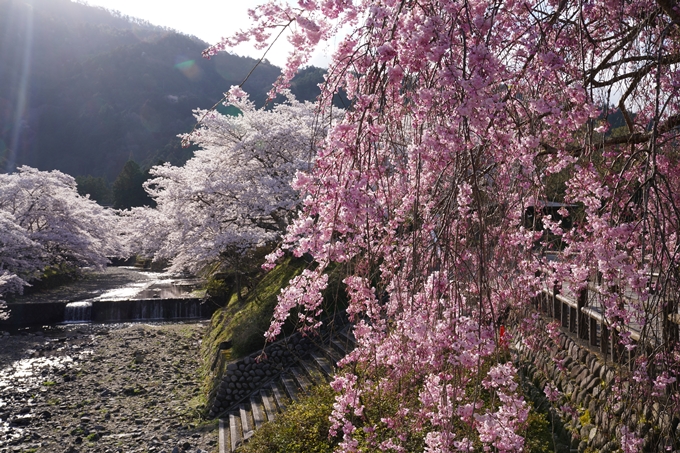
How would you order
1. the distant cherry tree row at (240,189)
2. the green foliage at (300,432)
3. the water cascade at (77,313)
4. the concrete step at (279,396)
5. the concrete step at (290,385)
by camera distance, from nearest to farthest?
the green foliage at (300,432) → the concrete step at (279,396) → the concrete step at (290,385) → the distant cherry tree row at (240,189) → the water cascade at (77,313)

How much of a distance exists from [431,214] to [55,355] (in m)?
13.6

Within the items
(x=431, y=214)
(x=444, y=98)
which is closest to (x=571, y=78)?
(x=431, y=214)

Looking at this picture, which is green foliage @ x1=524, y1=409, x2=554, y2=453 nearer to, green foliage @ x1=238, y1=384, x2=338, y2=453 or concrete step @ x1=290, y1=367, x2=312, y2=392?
green foliage @ x1=238, y1=384, x2=338, y2=453

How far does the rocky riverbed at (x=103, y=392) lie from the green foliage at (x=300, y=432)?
4.51 feet

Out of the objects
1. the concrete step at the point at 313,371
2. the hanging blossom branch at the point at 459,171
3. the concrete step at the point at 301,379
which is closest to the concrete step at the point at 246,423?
the concrete step at the point at 301,379

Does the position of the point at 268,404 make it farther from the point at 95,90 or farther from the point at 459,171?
the point at 95,90

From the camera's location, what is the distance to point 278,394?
341 inches

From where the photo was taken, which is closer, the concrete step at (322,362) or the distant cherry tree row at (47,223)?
the concrete step at (322,362)

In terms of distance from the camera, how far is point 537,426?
5734 mm

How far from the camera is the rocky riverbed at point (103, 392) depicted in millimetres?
8289

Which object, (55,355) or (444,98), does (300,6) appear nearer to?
(444,98)

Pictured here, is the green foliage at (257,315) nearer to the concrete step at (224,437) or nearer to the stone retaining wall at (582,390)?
the concrete step at (224,437)

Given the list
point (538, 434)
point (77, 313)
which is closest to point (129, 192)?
point (77, 313)

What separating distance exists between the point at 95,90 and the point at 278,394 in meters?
88.2
